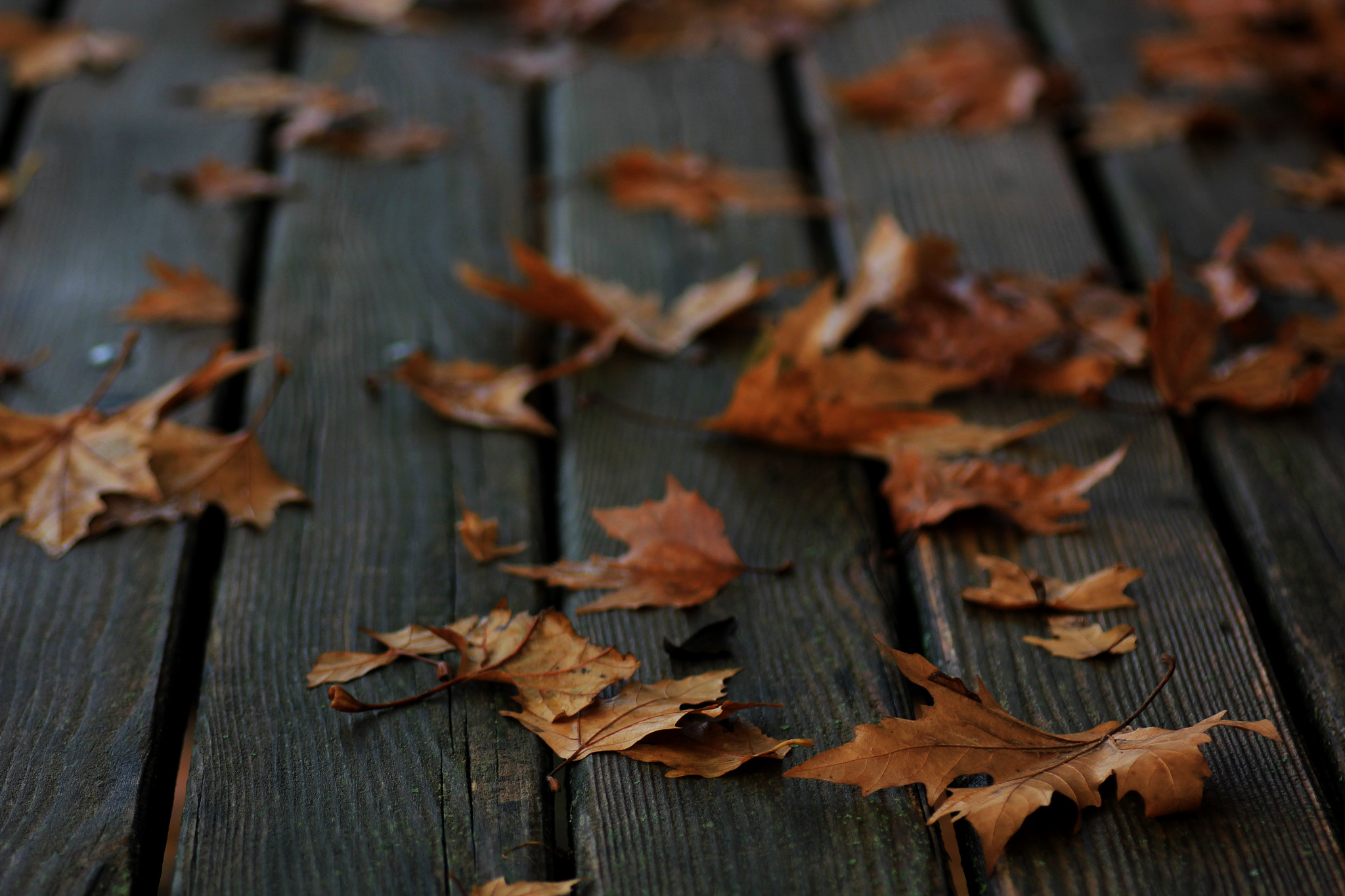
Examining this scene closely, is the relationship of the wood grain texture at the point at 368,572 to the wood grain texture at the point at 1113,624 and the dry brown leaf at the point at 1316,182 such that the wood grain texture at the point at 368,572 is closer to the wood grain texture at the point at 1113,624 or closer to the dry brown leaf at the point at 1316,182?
the wood grain texture at the point at 1113,624

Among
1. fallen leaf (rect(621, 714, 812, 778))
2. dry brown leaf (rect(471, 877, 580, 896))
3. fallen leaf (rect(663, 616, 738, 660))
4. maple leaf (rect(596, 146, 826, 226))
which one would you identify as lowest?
maple leaf (rect(596, 146, 826, 226))

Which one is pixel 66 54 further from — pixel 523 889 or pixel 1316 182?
pixel 1316 182

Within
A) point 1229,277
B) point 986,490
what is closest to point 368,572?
point 986,490

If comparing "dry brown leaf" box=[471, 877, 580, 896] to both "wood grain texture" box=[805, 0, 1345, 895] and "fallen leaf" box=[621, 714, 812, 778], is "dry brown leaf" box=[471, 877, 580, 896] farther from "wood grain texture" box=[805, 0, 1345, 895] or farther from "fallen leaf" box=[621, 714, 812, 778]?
"wood grain texture" box=[805, 0, 1345, 895]

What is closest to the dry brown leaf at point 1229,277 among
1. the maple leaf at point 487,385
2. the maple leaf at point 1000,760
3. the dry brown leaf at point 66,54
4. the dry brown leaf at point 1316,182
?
the dry brown leaf at point 1316,182

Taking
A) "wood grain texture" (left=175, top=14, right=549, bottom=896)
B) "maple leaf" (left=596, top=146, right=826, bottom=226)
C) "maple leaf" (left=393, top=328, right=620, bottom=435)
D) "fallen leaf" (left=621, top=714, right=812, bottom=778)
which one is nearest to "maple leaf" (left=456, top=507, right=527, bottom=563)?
"wood grain texture" (left=175, top=14, right=549, bottom=896)

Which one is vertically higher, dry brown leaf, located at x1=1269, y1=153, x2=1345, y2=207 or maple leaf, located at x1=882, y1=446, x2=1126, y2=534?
maple leaf, located at x1=882, y1=446, x2=1126, y2=534

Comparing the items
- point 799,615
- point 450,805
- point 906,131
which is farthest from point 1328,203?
point 450,805
